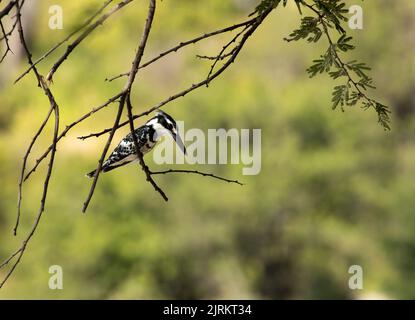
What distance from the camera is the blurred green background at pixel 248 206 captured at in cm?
2412

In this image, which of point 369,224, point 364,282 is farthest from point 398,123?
point 364,282

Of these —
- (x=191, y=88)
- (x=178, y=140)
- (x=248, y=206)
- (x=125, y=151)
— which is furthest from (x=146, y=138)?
(x=248, y=206)

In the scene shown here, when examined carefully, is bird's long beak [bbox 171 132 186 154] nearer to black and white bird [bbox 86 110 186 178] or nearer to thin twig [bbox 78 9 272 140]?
black and white bird [bbox 86 110 186 178]

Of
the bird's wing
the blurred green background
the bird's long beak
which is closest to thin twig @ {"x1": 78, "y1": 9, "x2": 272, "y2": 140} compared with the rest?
the bird's long beak

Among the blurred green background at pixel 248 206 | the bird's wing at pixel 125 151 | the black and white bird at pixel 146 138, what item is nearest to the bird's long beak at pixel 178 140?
the black and white bird at pixel 146 138

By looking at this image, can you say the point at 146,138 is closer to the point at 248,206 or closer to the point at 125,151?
the point at 125,151

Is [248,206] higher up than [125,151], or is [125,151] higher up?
[248,206]

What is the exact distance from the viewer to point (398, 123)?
30.4 m

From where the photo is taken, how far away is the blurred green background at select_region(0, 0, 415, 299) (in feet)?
79.2

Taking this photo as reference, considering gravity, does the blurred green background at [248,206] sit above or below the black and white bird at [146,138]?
above

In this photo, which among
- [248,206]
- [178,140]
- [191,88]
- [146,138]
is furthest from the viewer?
[248,206]

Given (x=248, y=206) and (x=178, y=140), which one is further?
(x=248, y=206)

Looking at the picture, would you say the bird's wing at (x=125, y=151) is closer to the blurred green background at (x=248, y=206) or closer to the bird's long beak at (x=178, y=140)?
the bird's long beak at (x=178, y=140)

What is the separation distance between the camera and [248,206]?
82.2 feet
